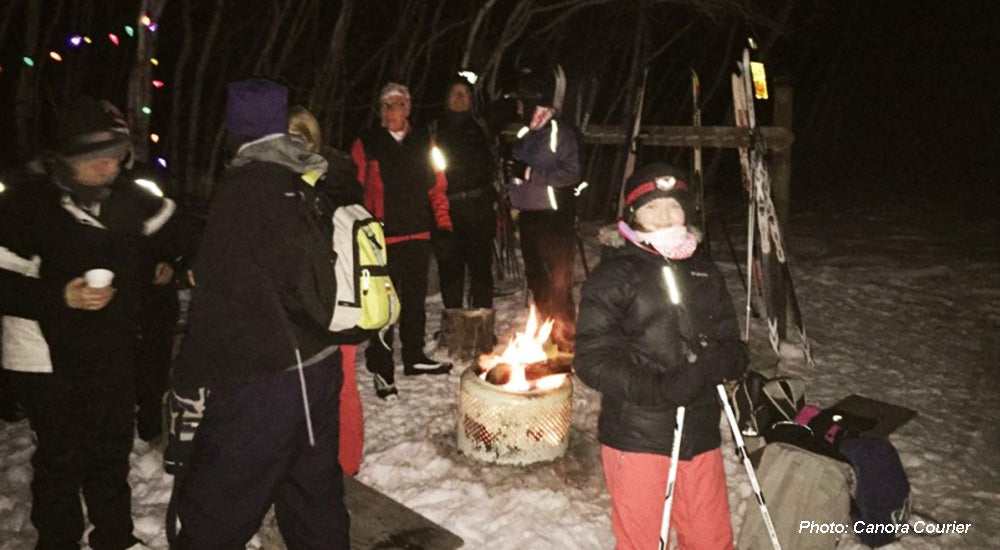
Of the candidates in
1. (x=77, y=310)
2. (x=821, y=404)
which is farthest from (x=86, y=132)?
(x=821, y=404)

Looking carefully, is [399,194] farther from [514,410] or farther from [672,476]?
[672,476]

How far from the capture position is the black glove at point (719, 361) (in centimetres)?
266

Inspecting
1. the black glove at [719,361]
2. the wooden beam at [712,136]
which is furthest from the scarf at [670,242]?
the wooden beam at [712,136]

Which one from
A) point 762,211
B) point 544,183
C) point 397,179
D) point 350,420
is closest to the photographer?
point 350,420

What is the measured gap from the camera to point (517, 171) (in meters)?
5.29

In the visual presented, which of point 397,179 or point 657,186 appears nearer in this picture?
point 657,186

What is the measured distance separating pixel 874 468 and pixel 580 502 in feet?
4.97

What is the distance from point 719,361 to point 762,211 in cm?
393

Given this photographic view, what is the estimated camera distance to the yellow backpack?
8.11 ft

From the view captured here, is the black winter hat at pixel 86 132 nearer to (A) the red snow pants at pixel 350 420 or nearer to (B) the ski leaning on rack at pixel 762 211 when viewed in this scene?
(A) the red snow pants at pixel 350 420

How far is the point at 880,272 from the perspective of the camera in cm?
977

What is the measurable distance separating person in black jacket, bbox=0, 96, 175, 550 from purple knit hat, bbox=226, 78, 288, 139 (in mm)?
898

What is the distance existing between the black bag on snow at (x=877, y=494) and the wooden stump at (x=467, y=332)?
9.89ft

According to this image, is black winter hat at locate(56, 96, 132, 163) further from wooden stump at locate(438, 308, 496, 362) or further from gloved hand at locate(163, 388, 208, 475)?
wooden stump at locate(438, 308, 496, 362)
